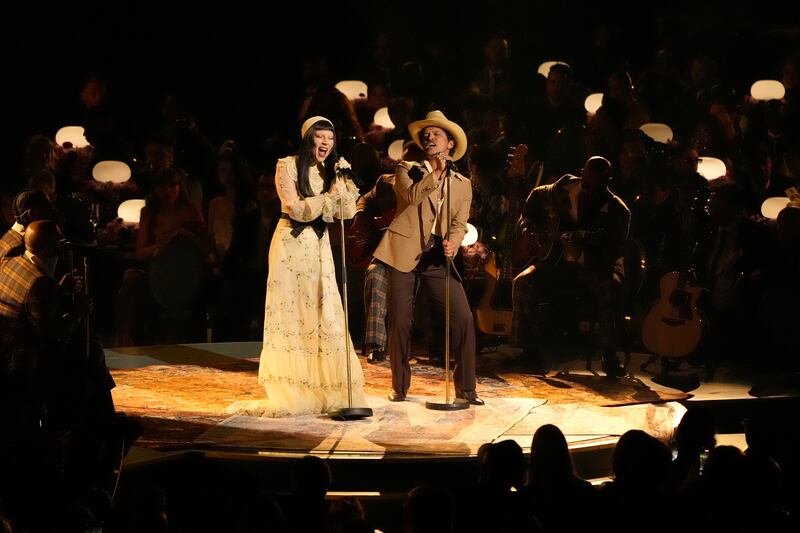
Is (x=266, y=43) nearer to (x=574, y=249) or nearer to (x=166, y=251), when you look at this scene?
(x=166, y=251)

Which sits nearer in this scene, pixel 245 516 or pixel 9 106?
pixel 245 516

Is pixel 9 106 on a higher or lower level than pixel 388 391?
higher

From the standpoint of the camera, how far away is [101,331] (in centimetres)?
1098

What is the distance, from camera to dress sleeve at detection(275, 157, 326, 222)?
714cm

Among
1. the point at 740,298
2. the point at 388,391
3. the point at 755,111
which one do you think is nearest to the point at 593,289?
the point at 740,298

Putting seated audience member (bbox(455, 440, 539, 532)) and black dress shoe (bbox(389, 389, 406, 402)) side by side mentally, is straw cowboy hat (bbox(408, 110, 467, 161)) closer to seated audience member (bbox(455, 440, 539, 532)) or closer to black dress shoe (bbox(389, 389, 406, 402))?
black dress shoe (bbox(389, 389, 406, 402))

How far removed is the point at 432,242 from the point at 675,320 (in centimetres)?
234

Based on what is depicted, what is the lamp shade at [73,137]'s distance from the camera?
11023 millimetres

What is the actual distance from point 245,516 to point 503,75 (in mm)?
8137

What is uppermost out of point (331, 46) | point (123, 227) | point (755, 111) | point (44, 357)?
point (331, 46)

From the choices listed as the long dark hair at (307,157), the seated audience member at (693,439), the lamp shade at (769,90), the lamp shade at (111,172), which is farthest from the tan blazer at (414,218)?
the lamp shade at (769,90)

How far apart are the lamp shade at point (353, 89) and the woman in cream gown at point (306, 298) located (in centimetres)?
497

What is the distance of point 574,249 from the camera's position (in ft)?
30.3

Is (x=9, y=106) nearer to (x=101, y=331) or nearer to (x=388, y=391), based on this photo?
(x=101, y=331)
